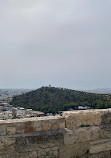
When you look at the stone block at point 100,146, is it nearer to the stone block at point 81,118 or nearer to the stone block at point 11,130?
the stone block at point 81,118

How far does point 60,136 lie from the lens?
12.2ft

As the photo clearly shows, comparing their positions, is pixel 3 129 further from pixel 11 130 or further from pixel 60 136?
pixel 60 136

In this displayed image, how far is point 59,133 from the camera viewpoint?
147 inches

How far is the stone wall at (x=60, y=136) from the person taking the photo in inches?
138

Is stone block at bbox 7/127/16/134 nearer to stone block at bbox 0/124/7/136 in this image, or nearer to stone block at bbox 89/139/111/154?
stone block at bbox 0/124/7/136

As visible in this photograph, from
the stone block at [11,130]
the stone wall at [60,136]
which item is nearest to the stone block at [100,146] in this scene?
the stone wall at [60,136]

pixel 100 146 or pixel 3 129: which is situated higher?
pixel 3 129

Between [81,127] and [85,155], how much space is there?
1.70 feet

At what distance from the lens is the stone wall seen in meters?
3.50

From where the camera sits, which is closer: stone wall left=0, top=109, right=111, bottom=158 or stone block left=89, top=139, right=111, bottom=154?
stone wall left=0, top=109, right=111, bottom=158

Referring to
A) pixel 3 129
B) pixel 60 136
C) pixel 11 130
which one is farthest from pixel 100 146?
pixel 3 129

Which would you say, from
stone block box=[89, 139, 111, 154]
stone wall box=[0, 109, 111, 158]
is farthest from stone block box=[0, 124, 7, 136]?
stone block box=[89, 139, 111, 154]

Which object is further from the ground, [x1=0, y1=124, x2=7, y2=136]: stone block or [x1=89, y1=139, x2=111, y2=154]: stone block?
[x1=0, y1=124, x2=7, y2=136]: stone block

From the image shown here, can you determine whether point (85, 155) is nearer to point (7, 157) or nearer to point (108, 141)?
point (108, 141)
